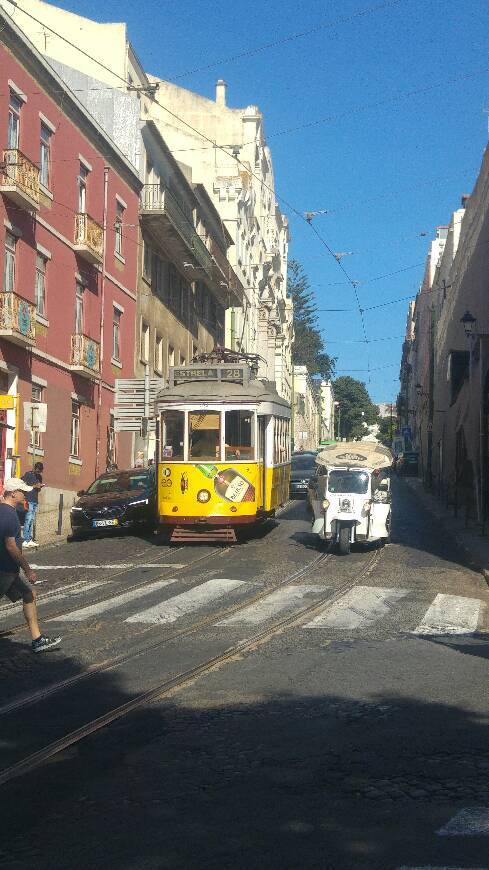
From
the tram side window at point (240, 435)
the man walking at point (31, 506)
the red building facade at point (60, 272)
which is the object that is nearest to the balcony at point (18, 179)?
the red building facade at point (60, 272)

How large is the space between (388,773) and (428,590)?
31.3 feet

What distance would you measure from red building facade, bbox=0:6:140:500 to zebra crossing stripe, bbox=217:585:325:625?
28.2 ft

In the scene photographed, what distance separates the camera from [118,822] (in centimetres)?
511

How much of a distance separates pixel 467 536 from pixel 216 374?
7.01 metres

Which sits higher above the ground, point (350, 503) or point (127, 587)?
point (350, 503)

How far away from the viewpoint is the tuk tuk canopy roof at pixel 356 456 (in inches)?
843

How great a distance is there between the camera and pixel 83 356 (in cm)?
3081

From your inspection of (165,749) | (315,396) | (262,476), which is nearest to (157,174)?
(262,476)

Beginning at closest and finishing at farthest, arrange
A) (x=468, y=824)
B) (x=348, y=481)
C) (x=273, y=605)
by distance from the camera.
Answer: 1. (x=468, y=824)
2. (x=273, y=605)
3. (x=348, y=481)

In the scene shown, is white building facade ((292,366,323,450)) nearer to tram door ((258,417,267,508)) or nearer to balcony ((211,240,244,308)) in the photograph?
balcony ((211,240,244,308))

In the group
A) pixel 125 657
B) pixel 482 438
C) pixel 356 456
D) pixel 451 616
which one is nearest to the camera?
pixel 125 657

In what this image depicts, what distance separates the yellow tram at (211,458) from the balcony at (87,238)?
33.5 feet

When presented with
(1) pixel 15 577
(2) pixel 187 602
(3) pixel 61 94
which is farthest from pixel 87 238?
(1) pixel 15 577

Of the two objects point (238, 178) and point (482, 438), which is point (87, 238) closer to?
point (482, 438)
